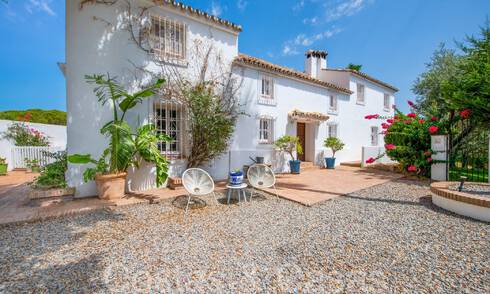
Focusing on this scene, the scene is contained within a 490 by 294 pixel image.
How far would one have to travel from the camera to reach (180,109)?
852 centimetres

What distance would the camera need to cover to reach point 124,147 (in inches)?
242

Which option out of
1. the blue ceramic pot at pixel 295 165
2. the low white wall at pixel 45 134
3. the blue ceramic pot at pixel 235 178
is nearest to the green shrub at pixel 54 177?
the blue ceramic pot at pixel 235 178

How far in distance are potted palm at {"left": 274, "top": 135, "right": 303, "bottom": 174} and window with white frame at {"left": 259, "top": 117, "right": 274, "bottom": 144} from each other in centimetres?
53

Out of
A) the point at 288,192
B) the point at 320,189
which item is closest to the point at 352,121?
the point at 320,189

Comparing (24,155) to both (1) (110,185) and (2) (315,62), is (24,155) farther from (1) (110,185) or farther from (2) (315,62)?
(2) (315,62)

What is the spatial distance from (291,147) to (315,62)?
8.63m

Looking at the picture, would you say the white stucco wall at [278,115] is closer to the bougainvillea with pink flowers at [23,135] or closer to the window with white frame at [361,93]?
the window with white frame at [361,93]

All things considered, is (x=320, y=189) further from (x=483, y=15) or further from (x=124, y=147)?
(x=483, y=15)

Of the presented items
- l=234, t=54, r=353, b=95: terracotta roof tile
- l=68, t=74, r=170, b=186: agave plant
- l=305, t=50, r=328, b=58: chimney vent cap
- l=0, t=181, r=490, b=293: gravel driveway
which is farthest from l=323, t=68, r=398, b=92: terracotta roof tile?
l=68, t=74, r=170, b=186: agave plant

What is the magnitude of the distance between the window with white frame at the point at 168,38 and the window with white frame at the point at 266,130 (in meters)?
5.20

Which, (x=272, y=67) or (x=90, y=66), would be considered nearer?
(x=90, y=66)

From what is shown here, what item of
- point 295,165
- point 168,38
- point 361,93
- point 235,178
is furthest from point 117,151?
point 361,93

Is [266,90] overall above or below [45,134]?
above

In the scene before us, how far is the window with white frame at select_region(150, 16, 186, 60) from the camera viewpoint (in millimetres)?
7883
